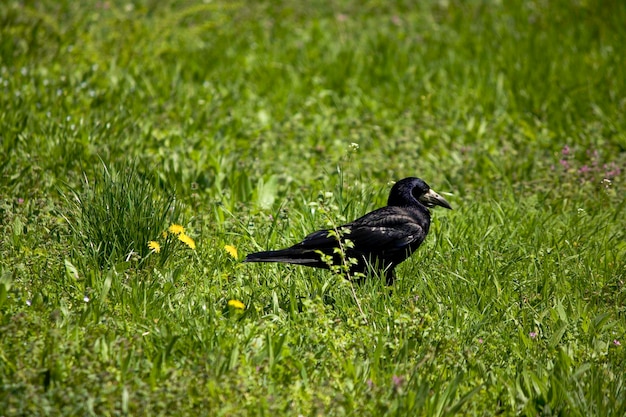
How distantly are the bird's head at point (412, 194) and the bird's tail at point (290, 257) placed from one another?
0.84 m

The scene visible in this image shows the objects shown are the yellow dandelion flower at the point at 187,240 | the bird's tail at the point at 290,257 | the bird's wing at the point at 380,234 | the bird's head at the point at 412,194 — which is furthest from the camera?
the bird's head at the point at 412,194

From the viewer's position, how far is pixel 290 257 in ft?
15.1

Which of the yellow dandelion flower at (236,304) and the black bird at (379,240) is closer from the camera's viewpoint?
the yellow dandelion flower at (236,304)

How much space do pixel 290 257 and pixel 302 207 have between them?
128cm

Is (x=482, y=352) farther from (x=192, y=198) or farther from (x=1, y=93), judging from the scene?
(x=1, y=93)

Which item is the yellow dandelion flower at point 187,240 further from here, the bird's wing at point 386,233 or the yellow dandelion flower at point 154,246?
the bird's wing at point 386,233

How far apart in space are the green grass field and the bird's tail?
16 cm

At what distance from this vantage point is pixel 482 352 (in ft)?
13.3

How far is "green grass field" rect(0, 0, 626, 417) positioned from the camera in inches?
142

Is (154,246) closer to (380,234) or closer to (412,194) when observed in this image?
(380,234)

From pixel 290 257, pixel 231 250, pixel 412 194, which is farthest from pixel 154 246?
pixel 412 194

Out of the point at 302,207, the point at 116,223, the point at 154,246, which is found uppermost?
the point at 116,223

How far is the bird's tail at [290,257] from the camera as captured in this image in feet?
15.0

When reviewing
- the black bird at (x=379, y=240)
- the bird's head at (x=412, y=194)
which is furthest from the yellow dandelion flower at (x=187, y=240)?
the bird's head at (x=412, y=194)
